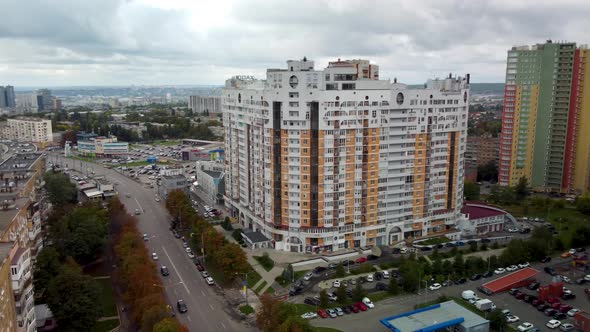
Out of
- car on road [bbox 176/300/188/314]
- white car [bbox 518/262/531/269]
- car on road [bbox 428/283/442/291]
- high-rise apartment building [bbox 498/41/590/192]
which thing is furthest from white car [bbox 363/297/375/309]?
high-rise apartment building [bbox 498/41/590/192]

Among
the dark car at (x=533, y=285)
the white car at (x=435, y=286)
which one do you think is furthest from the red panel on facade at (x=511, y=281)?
the white car at (x=435, y=286)

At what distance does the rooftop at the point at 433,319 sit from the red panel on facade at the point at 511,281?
7011 mm

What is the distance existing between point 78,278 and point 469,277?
34.8 m

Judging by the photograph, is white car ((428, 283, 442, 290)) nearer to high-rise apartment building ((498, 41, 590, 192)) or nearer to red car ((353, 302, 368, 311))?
red car ((353, 302, 368, 311))

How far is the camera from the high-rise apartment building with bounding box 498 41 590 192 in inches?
2795

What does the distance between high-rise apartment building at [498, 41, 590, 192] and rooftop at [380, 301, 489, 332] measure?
156ft

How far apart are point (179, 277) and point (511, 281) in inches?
1245

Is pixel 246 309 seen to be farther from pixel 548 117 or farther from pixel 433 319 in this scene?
pixel 548 117

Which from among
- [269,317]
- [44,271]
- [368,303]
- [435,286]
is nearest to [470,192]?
[435,286]

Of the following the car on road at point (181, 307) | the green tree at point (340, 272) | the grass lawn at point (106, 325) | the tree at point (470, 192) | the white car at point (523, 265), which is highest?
the tree at point (470, 192)

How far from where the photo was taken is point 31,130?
127 meters

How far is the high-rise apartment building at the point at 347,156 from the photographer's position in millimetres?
48219

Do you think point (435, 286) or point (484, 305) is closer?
point (484, 305)

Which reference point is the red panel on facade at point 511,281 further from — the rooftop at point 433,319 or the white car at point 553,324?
the rooftop at point 433,319
